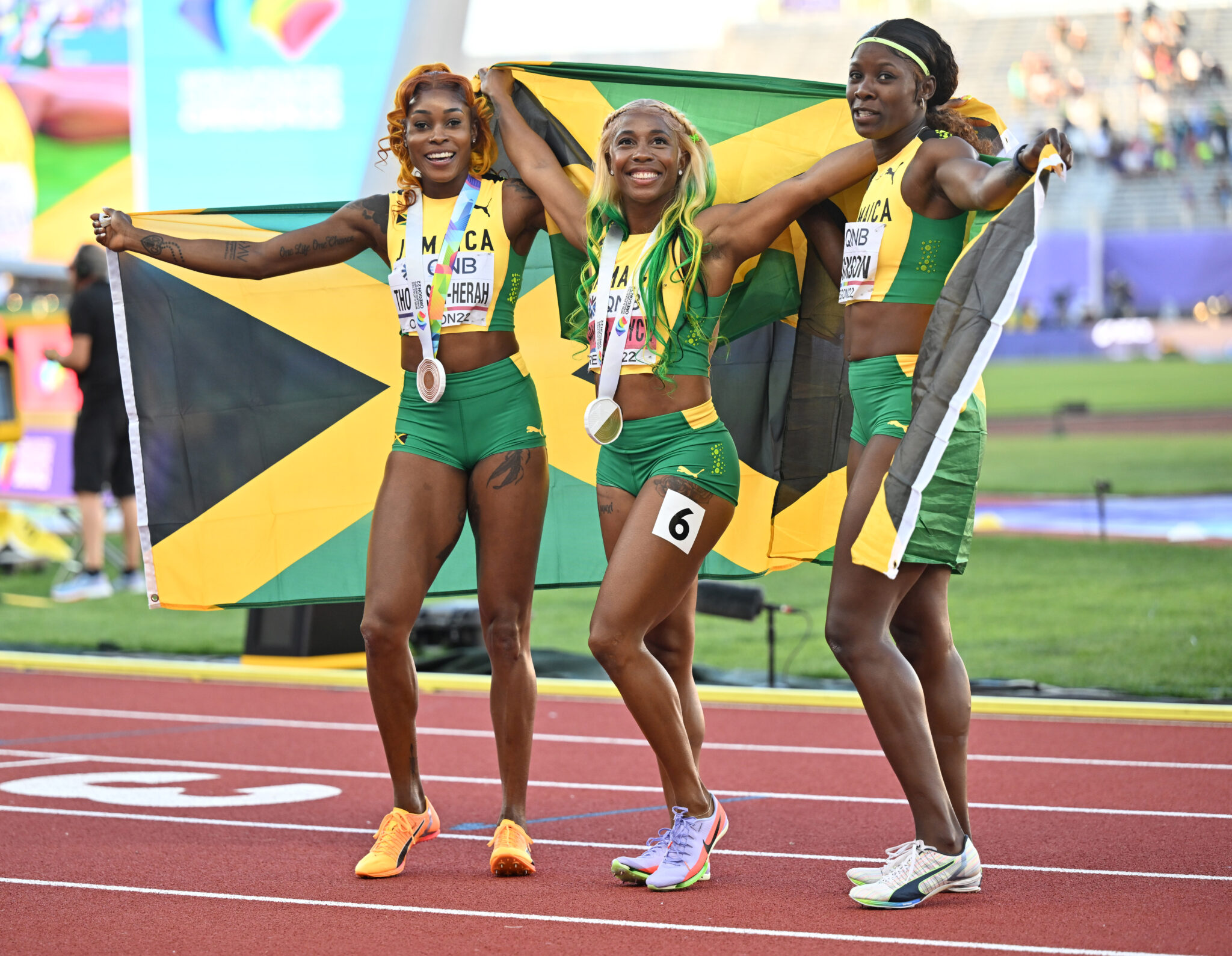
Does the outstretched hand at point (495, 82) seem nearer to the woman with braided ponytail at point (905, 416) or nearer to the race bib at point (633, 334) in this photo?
the race bib at point (633, 334)

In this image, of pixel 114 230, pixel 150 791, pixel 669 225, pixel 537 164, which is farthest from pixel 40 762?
pixel 669 225

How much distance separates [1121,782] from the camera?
19.2ft

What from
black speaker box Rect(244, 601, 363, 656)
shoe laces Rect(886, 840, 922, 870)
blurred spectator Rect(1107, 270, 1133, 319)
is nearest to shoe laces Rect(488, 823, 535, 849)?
shoe laces Rect(886, 840, 922, 870)

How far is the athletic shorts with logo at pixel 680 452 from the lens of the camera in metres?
4.18

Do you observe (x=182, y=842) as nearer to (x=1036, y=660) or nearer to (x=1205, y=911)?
(x=1205, y=911)

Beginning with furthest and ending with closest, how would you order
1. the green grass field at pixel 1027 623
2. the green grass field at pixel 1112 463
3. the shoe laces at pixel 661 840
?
the green grass field at pixel 1112 463 → the green grass field at pixel 1027 623 → the shoe laces at pixel 661 840

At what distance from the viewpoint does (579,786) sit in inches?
234

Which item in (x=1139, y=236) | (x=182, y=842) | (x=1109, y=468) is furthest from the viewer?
(x=1139, y=236)

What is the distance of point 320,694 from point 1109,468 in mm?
14610

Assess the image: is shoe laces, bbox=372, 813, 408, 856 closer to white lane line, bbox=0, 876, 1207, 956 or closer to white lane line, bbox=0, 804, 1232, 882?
white lane line, bbox=0, 876, 1207, 956

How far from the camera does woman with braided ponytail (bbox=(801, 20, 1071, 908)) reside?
13.1 feet

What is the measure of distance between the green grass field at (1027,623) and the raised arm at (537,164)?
4.64 meters

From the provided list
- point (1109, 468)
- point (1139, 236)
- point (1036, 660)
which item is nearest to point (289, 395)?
point (1036, 660)

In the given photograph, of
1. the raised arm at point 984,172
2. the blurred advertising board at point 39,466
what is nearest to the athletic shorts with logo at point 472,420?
the raised arm at point 984,172
